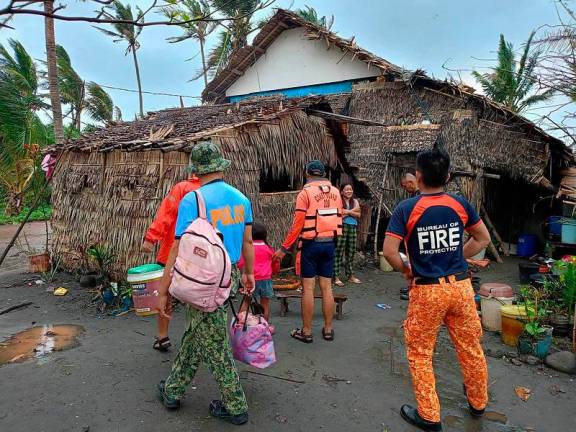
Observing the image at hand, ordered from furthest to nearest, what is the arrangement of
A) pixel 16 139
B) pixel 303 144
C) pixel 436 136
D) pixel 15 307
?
pixel 16 139 → pixel 436 136 → pixel 303 144 → pixel 15 307

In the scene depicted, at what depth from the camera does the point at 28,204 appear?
17.6 meters

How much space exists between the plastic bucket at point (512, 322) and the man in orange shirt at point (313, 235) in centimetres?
202

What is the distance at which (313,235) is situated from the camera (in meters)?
4.55

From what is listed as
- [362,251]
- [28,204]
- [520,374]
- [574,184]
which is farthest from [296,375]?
[28,204]

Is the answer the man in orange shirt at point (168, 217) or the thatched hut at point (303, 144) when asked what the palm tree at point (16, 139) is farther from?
the man in orange shirt at point (168, 217)

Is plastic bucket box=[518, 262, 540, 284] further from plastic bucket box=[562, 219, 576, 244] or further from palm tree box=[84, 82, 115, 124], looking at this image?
palm tree box=[84, 82, 115, 124]

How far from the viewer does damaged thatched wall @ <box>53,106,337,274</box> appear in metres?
6.28

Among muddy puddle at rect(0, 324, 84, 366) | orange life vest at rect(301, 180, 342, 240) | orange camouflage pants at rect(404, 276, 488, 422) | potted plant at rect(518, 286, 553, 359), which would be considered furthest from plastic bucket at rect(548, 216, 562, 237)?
muddy puddle at rect(0, 324, 84, 366)

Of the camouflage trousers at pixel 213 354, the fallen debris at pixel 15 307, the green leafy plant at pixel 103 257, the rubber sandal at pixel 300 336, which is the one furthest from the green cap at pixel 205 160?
the fallen debris at pixel 15 307

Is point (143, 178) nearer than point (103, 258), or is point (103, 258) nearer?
point (143, 178)

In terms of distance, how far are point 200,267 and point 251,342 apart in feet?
2.73

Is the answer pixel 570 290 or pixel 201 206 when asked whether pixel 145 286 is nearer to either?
pixel 201 206

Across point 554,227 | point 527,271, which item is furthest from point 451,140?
point 527,271

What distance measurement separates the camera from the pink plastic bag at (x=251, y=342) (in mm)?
3182
